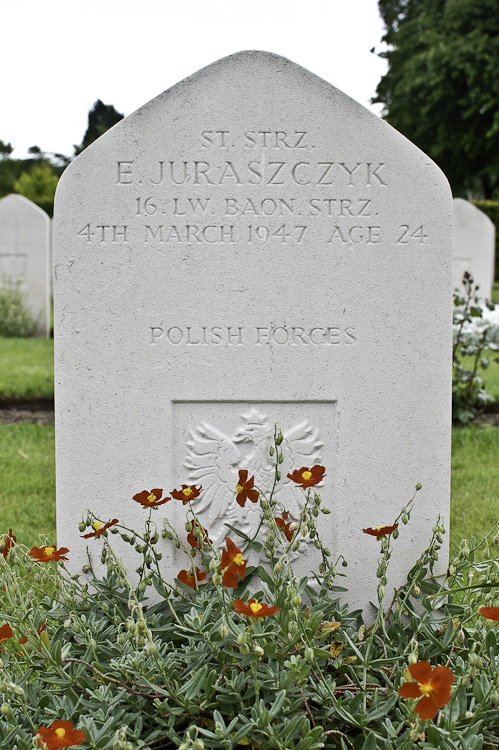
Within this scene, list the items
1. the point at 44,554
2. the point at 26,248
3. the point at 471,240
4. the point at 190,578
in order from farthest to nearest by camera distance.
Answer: the point at 471,240 → the point at 26,248 → the point at 190,578 → the point at 44,554

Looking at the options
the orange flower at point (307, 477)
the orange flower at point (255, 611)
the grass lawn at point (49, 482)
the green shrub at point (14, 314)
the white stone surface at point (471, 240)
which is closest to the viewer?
the orange flower at point (255, 611)

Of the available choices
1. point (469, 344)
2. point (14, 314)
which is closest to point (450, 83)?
point (14, 314)

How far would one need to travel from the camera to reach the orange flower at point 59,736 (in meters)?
1.44

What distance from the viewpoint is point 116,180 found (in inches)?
91.0

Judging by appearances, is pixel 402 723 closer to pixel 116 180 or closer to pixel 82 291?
pixel 82 291

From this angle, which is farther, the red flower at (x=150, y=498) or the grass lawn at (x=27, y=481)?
the grass lawn at (x=27, y=481)

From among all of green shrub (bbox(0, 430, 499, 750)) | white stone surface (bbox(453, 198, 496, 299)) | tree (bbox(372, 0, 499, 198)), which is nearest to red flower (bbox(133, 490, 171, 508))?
green shrub (bbox(0, 430, 499, 750))

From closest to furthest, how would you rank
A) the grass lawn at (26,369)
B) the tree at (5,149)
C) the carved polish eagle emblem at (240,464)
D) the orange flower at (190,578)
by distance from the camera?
the orange flower at (190,578) → the carved polish eagle emblem at (240,464) → the grass lawn at (26,369) → the tree at (5,149)

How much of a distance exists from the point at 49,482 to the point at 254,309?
7.80ft

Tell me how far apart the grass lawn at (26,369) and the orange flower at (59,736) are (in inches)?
196

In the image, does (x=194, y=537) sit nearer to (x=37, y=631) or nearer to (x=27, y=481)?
(x=37, y=631)

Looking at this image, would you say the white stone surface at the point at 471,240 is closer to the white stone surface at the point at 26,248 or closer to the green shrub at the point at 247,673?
the white stone surface at the point at 26,248

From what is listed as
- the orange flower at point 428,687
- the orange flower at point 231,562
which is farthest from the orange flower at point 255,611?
the orange flower at point 428,687

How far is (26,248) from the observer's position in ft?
31.6
